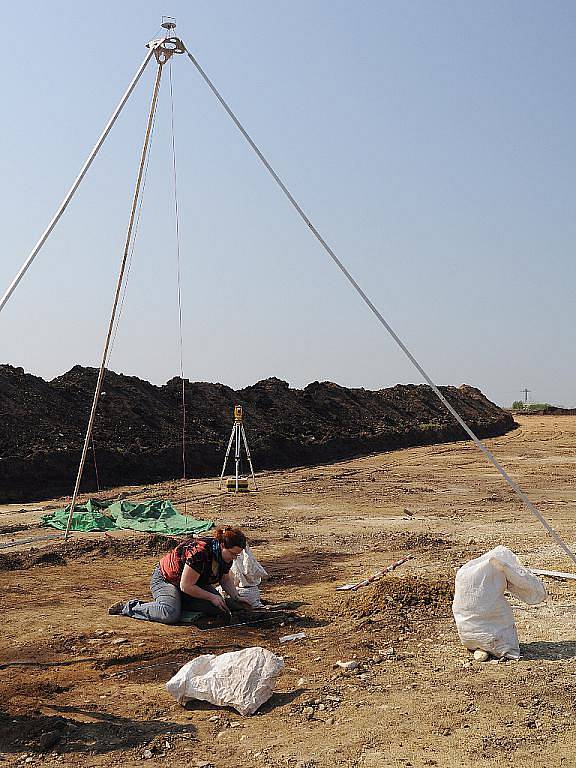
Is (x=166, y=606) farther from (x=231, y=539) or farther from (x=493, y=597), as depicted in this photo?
(x=493, y=597)

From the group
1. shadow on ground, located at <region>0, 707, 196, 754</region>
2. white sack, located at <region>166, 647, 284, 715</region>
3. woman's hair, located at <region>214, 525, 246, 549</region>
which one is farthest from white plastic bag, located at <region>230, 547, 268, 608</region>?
shadow on ground, located at <region>0, 707, 196, 754</region>

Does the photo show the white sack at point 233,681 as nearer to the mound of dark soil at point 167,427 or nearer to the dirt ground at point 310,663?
the dirt ground at point 310,663

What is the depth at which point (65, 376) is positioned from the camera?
2130 cm

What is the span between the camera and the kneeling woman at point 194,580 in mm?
5965

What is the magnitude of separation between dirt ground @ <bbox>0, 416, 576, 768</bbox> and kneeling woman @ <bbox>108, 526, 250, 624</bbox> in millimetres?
168

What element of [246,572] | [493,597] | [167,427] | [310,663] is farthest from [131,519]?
[167,427]

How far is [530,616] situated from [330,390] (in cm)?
2266

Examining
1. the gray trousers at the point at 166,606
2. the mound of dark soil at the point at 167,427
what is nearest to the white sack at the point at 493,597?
the gray trousers at the point at 166,606

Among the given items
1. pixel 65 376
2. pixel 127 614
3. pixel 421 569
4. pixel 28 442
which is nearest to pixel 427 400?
pixel 65 376

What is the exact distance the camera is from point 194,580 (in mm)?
5988

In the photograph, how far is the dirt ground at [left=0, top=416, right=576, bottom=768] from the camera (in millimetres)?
3848

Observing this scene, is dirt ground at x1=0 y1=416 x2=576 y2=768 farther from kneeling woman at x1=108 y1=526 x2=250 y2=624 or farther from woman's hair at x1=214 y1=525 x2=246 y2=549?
woman's hair at x1=214 y1=525 x2=246 y2=549

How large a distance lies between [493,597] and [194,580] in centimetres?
229

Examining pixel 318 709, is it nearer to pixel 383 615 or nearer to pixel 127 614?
pixel 383 615
